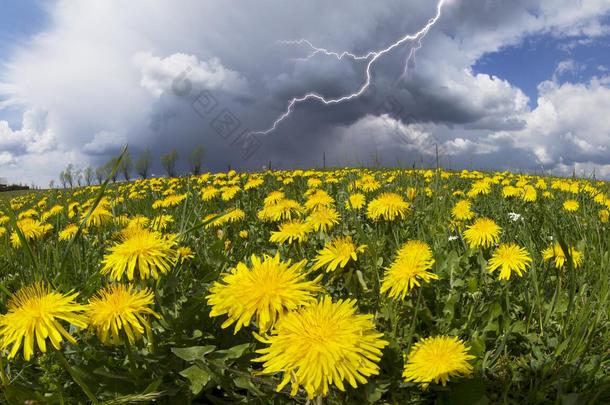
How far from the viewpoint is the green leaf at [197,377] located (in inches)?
52.4

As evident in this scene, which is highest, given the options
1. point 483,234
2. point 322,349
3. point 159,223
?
point 159,223

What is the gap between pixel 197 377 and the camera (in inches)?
53.6

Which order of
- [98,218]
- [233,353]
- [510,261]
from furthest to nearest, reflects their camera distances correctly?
[98,218], [510,261], [233,353]

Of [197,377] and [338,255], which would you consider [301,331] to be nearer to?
[197,377]

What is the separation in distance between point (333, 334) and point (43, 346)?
2.73 ft

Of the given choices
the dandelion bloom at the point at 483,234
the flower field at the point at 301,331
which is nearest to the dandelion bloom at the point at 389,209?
the flower field at the point at 301,331

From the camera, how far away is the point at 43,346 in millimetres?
1142

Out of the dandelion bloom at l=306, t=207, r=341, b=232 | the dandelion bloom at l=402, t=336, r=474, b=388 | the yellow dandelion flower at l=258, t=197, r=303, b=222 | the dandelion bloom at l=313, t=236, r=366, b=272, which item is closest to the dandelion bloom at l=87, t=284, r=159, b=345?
the dandelion bloom at l=313, t=236, r=366, b=272

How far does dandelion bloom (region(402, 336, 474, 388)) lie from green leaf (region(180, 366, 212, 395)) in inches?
26.3

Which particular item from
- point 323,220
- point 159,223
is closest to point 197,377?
point 323,220

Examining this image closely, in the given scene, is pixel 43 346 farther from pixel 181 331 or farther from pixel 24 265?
pixel 24 265

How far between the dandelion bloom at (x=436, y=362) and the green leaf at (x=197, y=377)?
2.19 feet

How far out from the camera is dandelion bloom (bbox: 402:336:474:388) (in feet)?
4.24

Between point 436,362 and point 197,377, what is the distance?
81 centimetres
